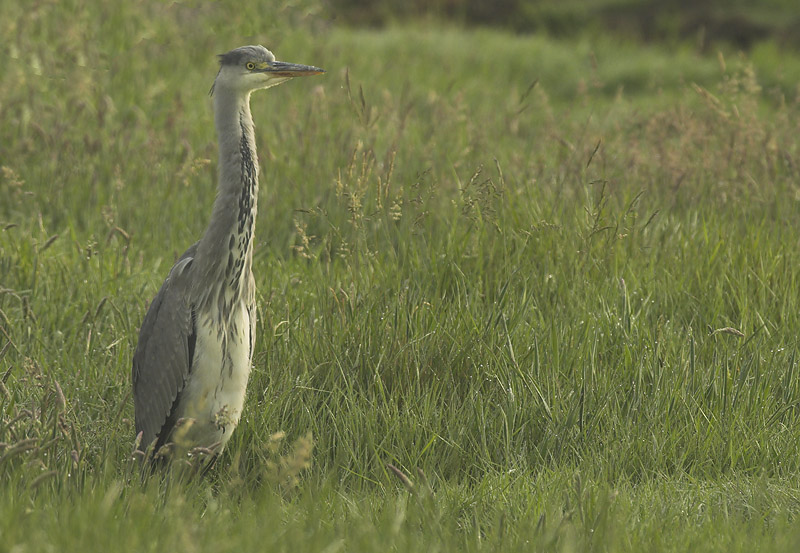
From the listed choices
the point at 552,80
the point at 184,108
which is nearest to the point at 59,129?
the point at 184,108

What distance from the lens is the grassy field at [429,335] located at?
9.97 feet

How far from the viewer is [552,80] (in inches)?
431

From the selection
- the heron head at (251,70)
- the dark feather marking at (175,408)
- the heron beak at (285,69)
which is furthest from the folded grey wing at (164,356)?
the heron beak at (285,69)

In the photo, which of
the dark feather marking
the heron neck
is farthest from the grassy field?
the heron neck

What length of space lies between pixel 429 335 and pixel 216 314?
93cm

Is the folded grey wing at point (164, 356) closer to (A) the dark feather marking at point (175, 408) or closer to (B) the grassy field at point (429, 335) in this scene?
(A) the dark feather marking at point (175, 408)

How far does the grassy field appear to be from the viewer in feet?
9.97

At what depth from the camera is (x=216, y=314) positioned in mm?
3715

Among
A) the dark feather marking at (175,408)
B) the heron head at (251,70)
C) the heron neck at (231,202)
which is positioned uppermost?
the heron head at (251,70)

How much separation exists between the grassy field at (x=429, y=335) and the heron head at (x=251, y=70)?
516 millimetres

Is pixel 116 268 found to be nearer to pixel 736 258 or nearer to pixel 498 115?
pixel 736 258

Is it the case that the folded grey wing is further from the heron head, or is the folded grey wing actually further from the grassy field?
the heron head

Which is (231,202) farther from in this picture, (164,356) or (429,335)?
(429,335)

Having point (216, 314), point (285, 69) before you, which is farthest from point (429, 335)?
point (285, 69)
